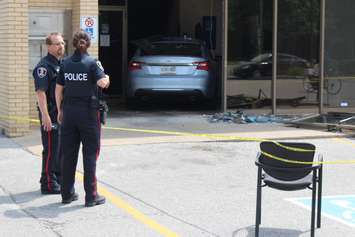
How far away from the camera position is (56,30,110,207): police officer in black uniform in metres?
6.77

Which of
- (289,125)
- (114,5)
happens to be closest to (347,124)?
(289,125)

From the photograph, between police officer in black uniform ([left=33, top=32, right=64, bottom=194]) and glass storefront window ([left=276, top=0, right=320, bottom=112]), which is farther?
glass storefront window ([left=276, top=0, right=320, bottom=112])

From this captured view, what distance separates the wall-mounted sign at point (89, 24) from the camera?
446 inches

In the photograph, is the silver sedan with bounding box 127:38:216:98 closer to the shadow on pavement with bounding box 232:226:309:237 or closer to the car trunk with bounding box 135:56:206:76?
the car trunk with bounding box 135:56:206:76

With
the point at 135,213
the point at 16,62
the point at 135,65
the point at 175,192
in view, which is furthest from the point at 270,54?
the point at 135,213

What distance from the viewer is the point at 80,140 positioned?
7.05m

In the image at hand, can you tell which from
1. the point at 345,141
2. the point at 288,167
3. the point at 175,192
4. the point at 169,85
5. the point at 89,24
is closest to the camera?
the point at 288,167

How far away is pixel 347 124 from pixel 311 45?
10.1 ft

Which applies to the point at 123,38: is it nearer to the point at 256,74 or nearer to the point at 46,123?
the point at 256,74

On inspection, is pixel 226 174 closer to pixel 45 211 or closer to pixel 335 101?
pixel 45 211

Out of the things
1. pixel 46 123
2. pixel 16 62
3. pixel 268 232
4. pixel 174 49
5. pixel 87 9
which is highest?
pixel 87 9

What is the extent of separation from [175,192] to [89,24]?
4.68 m

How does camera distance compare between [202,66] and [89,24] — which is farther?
[202,66]

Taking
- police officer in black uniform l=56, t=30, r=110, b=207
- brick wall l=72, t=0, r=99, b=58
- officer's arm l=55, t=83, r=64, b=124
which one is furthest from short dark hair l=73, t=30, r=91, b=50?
brick wall l=72, t=0, r=99, b=58
